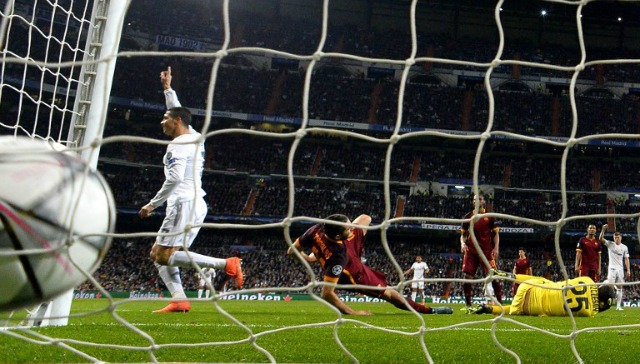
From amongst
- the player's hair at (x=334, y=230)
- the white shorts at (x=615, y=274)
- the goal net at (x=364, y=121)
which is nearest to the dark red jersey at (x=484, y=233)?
the player's hair at (x=334, y=230)

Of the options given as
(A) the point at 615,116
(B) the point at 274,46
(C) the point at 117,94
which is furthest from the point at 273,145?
(A) the point at 615,116

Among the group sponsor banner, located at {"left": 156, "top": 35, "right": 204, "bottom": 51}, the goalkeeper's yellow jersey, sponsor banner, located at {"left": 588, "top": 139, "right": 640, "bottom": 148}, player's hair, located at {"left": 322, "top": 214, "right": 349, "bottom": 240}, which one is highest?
sponsor banner, located at {"left": 156, "top": 35, "right": 204, "bottom": 51}

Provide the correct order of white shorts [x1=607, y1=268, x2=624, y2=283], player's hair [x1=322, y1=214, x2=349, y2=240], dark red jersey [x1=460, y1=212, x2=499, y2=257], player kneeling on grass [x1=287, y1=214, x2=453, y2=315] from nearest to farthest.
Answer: player's hair [x1=322, y1=214, x2=349, y2=240] → player kneeling on grass [x1=287, y1=214, x2=453, y2=315] → dark red jersey [x1=460, y1=212, x2=499, y2=257] → white shorts [x1=607, y1=268, x2=624, y2=283]

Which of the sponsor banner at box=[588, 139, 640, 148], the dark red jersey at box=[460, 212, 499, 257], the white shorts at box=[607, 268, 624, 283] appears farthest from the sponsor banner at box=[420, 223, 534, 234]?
the dark red jersey at box=[460, 212, 499, 257]

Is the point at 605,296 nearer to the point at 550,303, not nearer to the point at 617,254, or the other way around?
the point at 550,303

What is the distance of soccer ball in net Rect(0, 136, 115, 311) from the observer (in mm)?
2004

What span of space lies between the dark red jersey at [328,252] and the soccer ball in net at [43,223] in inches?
158

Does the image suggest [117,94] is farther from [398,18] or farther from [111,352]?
[111,352]

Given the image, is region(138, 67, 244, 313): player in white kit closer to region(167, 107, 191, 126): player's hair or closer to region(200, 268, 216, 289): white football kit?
region(167, 107, 191, 126): player's hair

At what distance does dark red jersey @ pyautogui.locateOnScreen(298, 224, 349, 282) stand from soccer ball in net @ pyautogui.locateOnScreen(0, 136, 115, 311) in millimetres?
4023

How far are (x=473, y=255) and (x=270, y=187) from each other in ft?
65.6

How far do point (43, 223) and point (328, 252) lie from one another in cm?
435

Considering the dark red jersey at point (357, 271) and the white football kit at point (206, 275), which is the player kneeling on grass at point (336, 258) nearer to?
the dark red jersey at point (357, 271)

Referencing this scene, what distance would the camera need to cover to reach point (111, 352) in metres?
2.96
